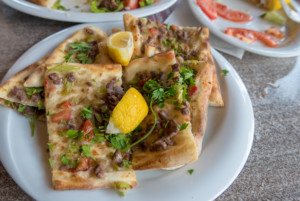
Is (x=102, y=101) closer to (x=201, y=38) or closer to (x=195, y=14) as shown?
(x=201, y=38)

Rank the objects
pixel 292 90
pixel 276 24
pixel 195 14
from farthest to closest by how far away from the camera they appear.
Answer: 1. pixel 276 24
2. pixel 195 14
3. pixel 292 90

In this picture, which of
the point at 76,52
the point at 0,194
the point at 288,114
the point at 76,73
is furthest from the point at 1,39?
the point at 288,114

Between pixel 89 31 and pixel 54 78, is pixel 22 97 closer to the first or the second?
pixel 54 78

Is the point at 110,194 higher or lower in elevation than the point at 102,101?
lower

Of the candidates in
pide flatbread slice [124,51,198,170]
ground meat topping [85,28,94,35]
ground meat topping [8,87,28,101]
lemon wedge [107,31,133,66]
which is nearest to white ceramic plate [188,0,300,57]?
pide flatbread slice [124,51,198,170]

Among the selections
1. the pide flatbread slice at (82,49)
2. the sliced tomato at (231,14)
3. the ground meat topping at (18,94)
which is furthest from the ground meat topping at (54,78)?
the sliced tomato at (231,14)

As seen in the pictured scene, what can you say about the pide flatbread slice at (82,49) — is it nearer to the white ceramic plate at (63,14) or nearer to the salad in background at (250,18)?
the white ceramic plate at (63,14)
